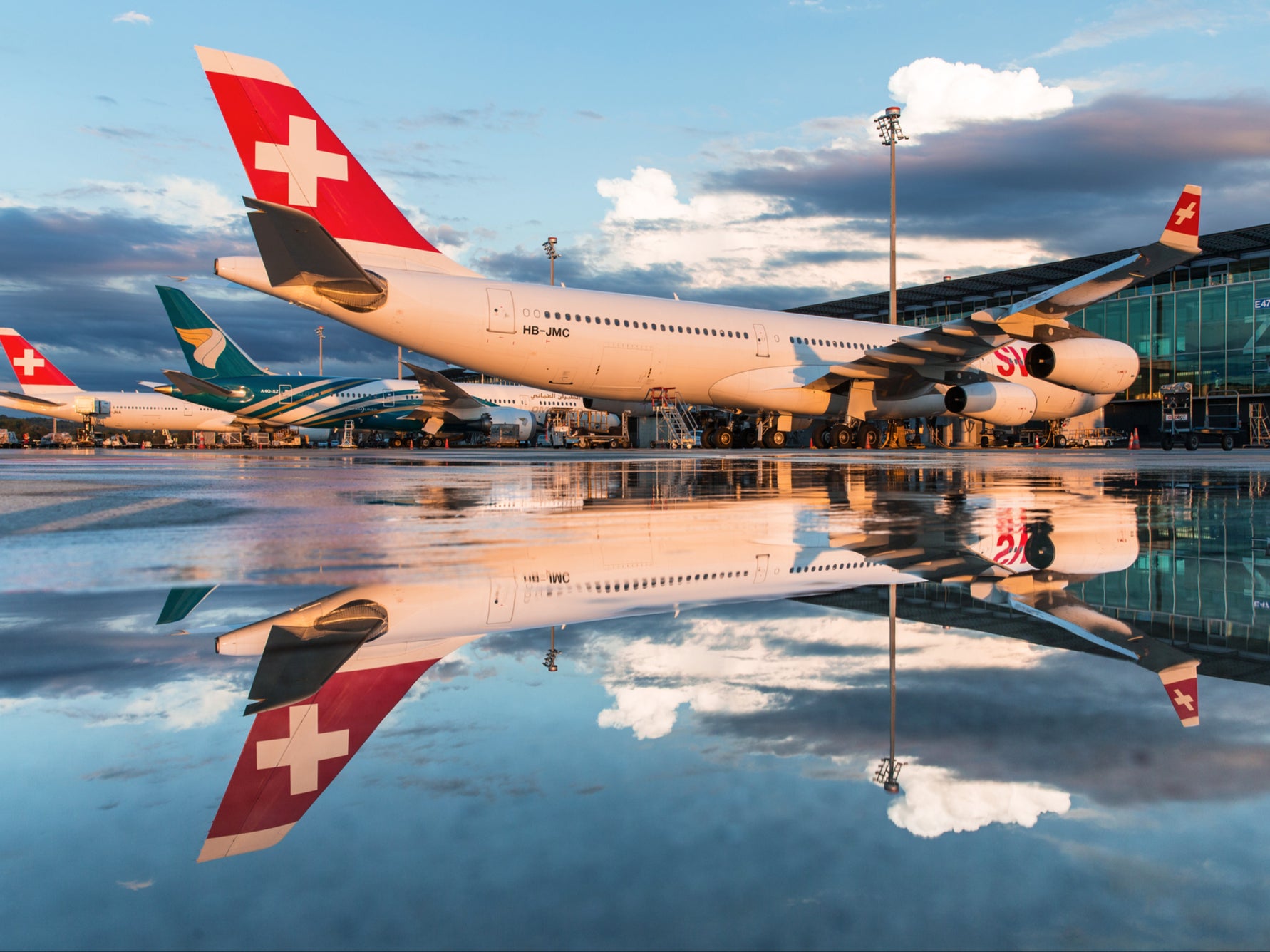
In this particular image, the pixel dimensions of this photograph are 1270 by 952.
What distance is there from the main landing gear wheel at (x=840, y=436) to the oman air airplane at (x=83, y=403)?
1358 inches

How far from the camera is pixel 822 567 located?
139 inches

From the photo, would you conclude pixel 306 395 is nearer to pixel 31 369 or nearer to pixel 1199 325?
pixel 31 369

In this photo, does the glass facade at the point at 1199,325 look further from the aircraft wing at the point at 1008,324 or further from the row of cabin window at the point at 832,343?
the aircraft wing at the point at 1008,324

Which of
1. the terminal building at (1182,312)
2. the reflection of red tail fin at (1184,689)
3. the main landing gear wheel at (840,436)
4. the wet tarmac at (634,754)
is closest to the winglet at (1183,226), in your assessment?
the main landing gear wheel at (840,436)

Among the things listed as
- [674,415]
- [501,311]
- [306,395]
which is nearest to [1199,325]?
[674,415]

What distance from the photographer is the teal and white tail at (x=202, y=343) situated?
3678 cm

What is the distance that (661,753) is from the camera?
145 centimetres

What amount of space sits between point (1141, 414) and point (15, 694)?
53901 mm

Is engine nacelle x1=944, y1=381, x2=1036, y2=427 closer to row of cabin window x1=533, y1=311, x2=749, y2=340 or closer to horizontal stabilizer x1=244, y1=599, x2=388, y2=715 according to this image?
row of cabin window x1=533, y1=311, x2=749, y2=340

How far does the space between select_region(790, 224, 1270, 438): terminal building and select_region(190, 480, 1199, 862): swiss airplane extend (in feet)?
135

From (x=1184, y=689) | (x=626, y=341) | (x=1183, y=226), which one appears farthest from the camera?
(x=626, y=341)

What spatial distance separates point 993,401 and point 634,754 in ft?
74.6

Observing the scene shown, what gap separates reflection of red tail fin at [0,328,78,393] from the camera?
4403 centimetres

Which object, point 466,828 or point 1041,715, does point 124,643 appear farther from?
point 1041,715
